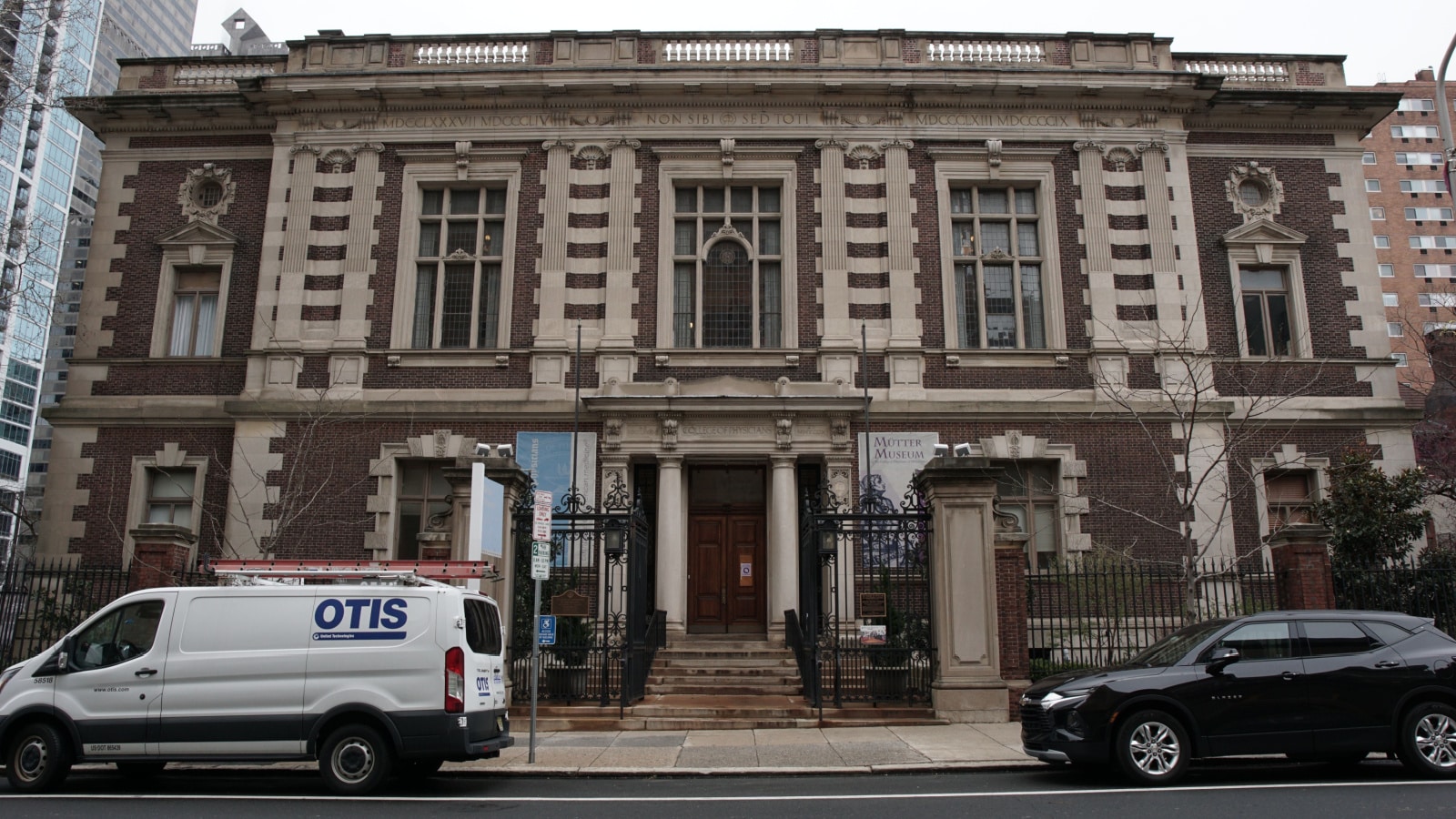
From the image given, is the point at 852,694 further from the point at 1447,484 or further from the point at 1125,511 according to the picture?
the point at 1447,484

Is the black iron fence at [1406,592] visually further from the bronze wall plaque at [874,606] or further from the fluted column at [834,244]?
the fluted column at [834,244]

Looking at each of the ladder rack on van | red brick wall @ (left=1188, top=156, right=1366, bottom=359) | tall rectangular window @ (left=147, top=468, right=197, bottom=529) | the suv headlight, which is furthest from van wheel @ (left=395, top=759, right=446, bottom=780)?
red brick wall @ (left=1188, top=156, right=1366, bottom=359)

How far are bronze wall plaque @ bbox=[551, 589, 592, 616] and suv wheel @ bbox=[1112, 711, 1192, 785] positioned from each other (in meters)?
7.37

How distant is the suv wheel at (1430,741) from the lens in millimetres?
9711

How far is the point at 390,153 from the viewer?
2206 cm

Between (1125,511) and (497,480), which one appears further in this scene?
(1125,511)

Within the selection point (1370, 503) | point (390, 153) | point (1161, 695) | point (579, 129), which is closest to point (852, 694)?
point (1161, 695)

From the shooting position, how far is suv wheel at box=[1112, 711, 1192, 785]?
9516 millimetres

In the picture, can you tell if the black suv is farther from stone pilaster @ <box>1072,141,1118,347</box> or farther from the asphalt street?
stone pilaster @ <box>1072,141,1118,347</box>

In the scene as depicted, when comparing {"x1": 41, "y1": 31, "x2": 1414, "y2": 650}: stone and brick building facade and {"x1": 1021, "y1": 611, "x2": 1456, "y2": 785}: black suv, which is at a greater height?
{"x1": 41, "y1": 31, "x2": 1414, "y2": 650}: stone and brick building facade

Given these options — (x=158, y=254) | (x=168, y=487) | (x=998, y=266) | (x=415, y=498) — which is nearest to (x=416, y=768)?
(x=415, y=498)

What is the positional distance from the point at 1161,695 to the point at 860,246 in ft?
43.5

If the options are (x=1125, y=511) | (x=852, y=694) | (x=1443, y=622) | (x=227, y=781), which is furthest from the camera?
(x=1125, y=511)

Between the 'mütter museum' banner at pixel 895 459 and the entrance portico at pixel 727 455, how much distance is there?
17.8 inches
